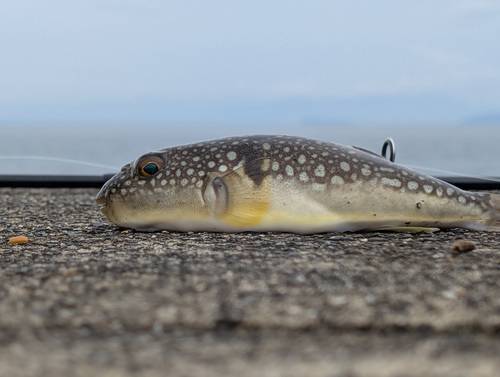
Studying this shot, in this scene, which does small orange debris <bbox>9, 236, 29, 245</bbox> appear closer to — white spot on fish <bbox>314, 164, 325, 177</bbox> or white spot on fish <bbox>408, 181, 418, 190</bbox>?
white spot on fish <bbox>314, 164, 325, 177</bbox>

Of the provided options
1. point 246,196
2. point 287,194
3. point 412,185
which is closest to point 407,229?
point 412,185

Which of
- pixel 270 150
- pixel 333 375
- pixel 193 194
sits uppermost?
pixel 270 150

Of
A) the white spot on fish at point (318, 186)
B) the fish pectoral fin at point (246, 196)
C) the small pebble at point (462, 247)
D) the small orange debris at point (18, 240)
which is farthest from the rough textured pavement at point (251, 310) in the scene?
the white spot on fish at point (318, 186)

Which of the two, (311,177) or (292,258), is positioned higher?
(311,177)

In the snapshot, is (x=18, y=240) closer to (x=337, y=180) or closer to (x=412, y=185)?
(x=337, y=180)

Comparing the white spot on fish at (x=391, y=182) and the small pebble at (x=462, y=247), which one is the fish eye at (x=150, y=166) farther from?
the small pebble at (x=462, y=247)

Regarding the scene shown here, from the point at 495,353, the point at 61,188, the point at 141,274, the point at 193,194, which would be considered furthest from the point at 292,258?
the point at 61,188

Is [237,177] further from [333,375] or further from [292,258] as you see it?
[333,375]
